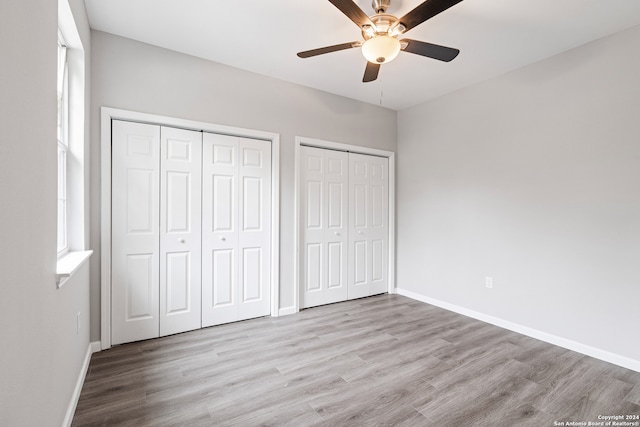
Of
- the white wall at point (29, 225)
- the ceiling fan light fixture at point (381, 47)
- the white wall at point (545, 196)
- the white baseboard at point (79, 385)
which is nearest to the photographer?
the white wall at point (29, 225)

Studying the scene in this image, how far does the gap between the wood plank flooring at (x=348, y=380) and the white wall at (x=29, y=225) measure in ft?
2.12

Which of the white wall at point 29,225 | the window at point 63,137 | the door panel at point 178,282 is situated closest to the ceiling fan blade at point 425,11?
the white wall at point 29,225

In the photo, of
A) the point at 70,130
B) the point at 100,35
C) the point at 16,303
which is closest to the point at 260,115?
the point at 100,35

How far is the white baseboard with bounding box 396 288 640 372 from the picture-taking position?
7.86 ft

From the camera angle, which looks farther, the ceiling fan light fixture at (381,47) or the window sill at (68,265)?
the ceiling fan light fixture at (381,47)

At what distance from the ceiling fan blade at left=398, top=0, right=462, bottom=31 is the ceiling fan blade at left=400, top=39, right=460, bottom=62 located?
0.14 metres

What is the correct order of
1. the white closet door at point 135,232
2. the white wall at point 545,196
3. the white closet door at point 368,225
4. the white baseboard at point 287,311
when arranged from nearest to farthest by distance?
the white wall at point 545,196 < the white closet door at point 135,232 < the white baseboard at point 287,311 < the white closet door at point 368,225

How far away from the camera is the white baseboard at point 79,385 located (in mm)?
1630

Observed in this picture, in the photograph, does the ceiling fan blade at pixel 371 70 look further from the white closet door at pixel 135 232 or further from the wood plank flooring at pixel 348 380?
the wood plank flooring at pixel 348 380

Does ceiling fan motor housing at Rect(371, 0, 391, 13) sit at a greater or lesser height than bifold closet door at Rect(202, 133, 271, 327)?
greater

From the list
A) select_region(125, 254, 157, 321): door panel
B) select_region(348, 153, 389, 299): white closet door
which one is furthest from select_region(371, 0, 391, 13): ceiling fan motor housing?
select_region(125, 254, 157, 321): door panel

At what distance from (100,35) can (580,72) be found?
14.0ft

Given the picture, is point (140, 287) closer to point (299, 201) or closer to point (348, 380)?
point (299, 201)

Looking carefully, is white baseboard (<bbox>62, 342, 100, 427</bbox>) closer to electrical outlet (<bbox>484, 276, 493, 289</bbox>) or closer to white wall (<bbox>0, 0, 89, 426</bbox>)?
white wall (<bbox>0, 0, 89, 426</bbox>)
